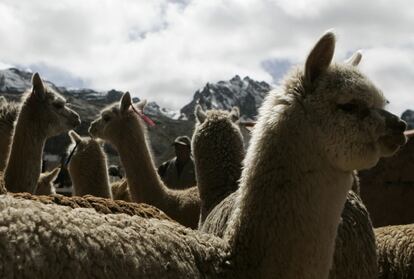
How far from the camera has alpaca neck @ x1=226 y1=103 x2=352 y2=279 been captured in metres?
2.85

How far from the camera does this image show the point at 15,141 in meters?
7.02

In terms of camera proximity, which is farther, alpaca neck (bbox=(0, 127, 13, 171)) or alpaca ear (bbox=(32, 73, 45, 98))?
alpaca neck (bbox=(0, 127, 13, 171))

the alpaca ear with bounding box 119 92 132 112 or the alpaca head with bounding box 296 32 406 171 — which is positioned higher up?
the alpaca ear with bounding box 119 92 132 112

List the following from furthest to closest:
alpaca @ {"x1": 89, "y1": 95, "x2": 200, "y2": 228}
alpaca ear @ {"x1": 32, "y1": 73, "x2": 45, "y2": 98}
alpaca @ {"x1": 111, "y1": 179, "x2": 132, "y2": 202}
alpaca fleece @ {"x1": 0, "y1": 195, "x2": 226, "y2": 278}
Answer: alpaca @ {"x1": 111, "y1": 179, "x2": 132, "y2": 202} → alpaca @ {"x1": 89, "y1": 95, "x2": 200, "y2": 228} → alpaca ear @ {"x1": 32, "y1": 73, "x2": 45, "y2": 98} → alpaca fleece @ {"x1": 0, "y1": 195, "x2": 226, "y2": 278}

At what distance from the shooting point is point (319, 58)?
10.7ft

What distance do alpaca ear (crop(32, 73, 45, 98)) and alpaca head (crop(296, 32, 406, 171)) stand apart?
487 cm

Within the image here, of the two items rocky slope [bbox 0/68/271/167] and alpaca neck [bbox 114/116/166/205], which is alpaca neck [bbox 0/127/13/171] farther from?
rocky slope [bbox 0/68/271/167]

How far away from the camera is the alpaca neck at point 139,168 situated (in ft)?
25.5

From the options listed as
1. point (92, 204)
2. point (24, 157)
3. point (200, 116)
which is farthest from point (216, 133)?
point (92, 204)

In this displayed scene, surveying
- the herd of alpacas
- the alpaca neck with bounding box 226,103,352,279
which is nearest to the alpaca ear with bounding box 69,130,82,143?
the herd of alpacas

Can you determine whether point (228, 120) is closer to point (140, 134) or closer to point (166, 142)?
point (140, 134)

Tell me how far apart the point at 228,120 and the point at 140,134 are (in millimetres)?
2344

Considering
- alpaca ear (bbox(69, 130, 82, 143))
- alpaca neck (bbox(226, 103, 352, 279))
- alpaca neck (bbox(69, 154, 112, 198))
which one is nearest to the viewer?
alpaca neck (bbox(226, 103, 352, 279))

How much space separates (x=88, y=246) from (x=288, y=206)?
1121 mm
